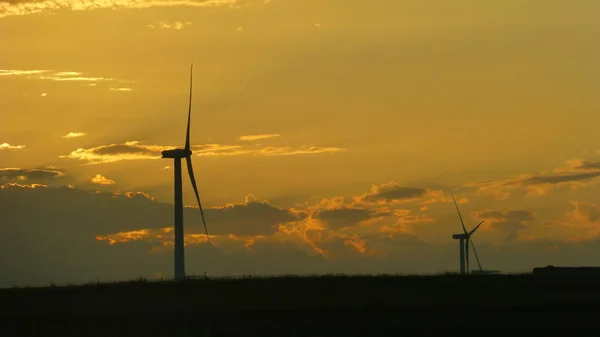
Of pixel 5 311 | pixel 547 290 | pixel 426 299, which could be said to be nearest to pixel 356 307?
pixel 426 299

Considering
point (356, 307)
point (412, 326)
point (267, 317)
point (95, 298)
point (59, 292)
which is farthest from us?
point (59, 292)

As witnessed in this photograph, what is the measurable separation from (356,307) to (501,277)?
111 ft

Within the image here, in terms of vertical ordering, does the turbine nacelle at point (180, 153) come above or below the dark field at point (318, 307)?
above

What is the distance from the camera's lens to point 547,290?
11706 cm

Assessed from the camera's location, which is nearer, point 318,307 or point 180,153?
point 318,307

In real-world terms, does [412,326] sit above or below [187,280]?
below

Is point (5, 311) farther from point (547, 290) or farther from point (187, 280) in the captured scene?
point (547, 290)

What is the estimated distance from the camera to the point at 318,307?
103875 mm

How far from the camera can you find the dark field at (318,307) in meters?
88.7

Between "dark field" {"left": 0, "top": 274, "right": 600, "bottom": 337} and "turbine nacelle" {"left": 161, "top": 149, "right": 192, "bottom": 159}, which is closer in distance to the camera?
"dark field" {"left": 0, "top": 274, "right": 600, "bottom": 337}

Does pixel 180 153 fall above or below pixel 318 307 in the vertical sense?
above

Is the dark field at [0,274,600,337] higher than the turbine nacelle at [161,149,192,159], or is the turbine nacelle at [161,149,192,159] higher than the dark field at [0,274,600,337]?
the turbine nacelle at [161,149,192,159]

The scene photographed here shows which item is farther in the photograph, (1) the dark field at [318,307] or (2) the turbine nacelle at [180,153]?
(2) the turbine nacelle at [180,153]

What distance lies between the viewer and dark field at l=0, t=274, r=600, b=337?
A: 88.7m
